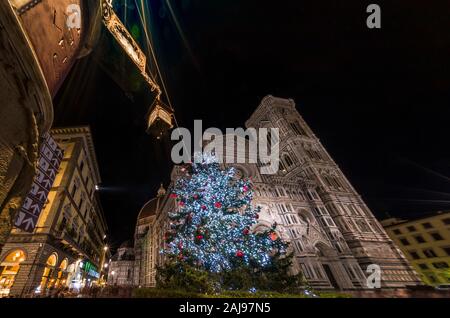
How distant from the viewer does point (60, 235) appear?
19094 mm

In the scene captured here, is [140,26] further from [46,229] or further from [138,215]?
[138,215]

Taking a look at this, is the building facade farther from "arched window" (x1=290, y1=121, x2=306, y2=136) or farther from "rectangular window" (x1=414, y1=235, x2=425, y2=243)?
"arched window" (x1=290, y1=121, x2=306, y2=136)

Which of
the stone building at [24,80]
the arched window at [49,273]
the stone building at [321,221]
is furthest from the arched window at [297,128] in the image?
the stone building at [24,80]

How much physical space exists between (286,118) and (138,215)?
52798 millimetres

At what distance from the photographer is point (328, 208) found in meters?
29.9

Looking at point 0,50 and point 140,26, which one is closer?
point 0,50

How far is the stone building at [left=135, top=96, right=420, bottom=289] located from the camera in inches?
922

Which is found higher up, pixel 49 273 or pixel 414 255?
pixel 49 273

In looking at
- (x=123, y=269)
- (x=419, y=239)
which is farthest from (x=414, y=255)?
(x=123, y=269)

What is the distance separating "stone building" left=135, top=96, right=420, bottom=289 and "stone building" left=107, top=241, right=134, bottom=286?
2462 cm

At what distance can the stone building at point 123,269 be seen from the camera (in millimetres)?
52688

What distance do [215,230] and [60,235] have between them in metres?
17.2

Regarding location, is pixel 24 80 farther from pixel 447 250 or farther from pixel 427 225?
pixel 427 225
